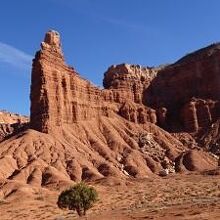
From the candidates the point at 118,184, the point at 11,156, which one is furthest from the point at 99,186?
the point at 11,156

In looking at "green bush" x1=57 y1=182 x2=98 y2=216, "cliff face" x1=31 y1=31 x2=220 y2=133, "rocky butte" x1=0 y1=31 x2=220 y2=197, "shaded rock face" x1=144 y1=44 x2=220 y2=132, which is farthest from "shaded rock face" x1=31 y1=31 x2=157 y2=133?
"green bush" x1=57 y1=182 x2=98 y2=216

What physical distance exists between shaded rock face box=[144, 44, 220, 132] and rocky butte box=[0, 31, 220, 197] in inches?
11.3

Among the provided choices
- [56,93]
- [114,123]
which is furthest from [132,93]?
[56,93]

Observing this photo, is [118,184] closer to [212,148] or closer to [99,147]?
[99,147]

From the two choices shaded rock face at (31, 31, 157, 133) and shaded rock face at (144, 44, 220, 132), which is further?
shaded rock face at (144, 44, 220, 132)

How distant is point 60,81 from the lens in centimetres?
14050

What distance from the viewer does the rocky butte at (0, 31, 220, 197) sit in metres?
116

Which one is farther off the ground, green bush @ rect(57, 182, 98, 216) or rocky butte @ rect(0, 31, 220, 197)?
rocky butte @ rect(0, 31, 220, 197)

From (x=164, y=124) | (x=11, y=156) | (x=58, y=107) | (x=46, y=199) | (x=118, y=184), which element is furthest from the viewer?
(x=164, y=124)

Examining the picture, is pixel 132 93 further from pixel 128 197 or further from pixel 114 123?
pixel 128 197

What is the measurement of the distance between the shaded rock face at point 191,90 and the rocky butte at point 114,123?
0.29 meters

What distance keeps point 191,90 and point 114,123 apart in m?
32.9

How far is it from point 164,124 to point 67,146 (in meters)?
44.3

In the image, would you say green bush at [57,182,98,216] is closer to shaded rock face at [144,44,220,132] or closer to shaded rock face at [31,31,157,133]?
shaded rock face at [31,31,157,133]
